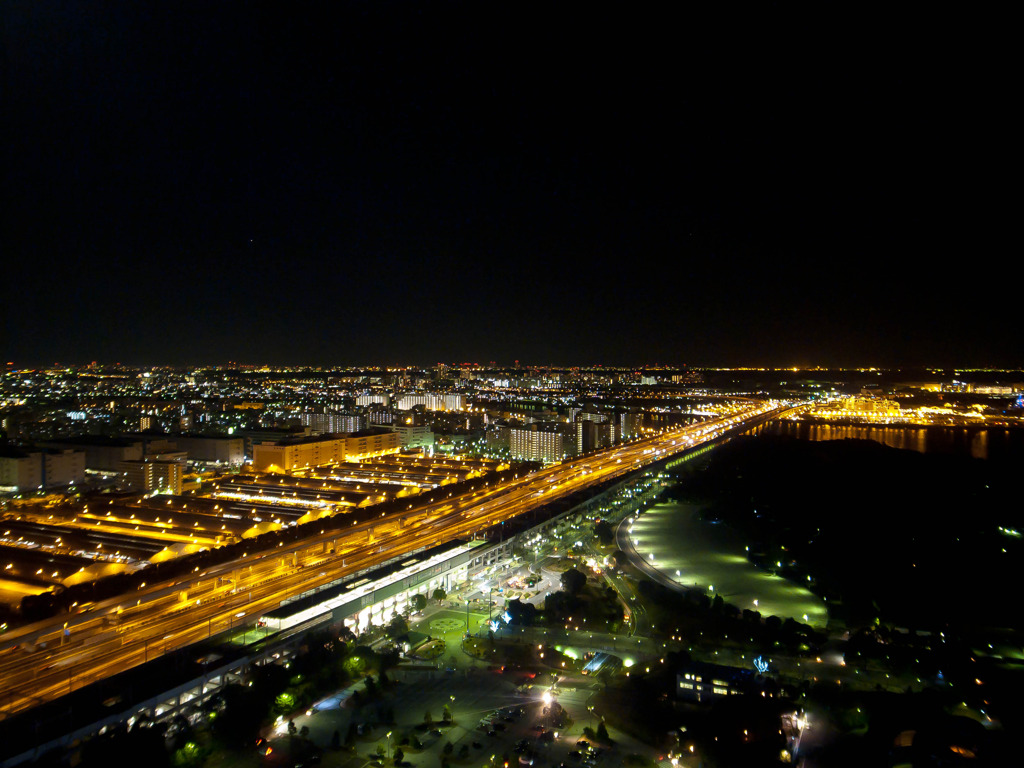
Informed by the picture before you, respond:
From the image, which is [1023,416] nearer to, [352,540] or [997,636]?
[997,636]

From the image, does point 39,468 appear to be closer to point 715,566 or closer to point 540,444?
point 540,444

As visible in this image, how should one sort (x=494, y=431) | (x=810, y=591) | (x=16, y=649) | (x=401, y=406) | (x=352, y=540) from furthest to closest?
(x=401, y=406), (x=494, y=431), (x=352, y=540), (x=810, y=591), (x=16, y=649)

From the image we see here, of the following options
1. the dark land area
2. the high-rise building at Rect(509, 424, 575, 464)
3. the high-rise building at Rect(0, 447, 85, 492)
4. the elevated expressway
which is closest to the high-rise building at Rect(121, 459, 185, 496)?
the high-rise building at Rect(0, 447, 85, 492)

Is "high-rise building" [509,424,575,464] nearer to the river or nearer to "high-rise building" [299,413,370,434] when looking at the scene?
"high-rise building" [299,413,370,434]

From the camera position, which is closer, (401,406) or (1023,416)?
(1023,416)

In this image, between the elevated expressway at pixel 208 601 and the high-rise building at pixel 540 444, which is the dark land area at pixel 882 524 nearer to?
the elevated expressway at pixel 208 601

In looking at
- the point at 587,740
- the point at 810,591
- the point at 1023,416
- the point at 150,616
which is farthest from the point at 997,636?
the point at 1023,416
